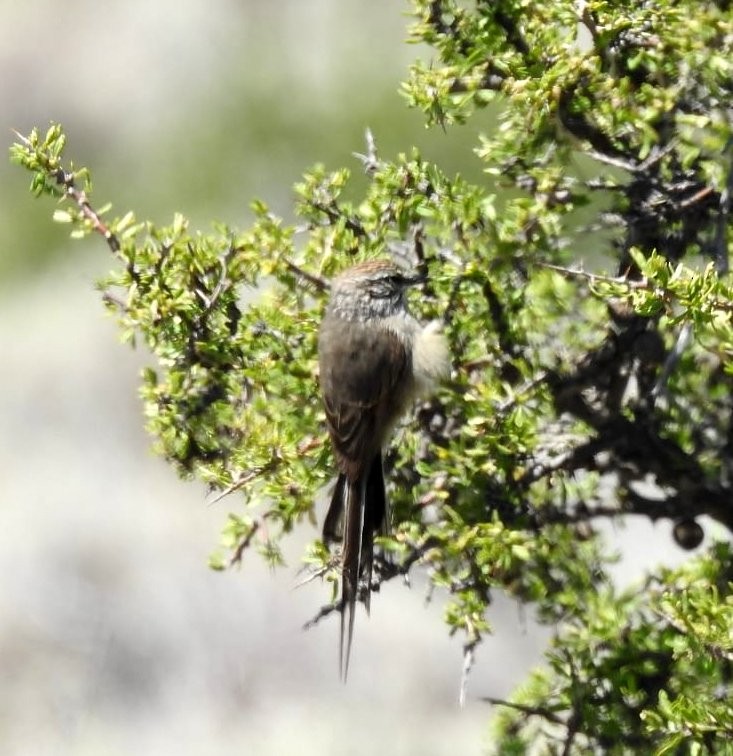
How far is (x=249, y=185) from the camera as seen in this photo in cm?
1558

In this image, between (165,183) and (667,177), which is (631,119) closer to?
(667,177)

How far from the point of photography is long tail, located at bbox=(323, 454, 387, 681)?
4195 millimetres

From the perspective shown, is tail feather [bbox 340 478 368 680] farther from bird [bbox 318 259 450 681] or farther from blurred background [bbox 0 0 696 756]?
blurred background [bbox 0 0 696 756]

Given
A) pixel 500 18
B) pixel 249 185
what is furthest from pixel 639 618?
pixel 249 185

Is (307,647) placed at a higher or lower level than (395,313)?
higher

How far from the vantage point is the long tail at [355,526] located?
4195 millimetres

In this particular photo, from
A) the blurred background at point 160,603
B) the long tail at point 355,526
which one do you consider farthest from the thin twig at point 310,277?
the blurred background at point 160,603

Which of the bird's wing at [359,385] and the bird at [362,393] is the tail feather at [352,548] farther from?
the bird's wing at [359,385]

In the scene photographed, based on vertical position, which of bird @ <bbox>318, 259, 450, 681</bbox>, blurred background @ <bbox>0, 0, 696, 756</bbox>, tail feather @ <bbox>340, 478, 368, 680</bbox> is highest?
blurred background @ <bbox>0, 0, 696, 756</bbox>

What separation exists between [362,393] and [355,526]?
2.26 feet

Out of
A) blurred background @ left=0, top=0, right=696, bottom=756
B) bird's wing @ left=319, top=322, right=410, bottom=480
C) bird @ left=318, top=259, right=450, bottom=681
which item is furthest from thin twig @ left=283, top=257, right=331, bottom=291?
blurred background @ left=0, top=0, right=696, bottom=756

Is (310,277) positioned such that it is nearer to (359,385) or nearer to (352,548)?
(359,385)

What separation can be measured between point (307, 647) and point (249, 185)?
7334mm

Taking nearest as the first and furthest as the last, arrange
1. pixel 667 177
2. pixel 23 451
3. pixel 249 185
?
pixel 667 177 < pixel 23 451 < pixel 249 185
